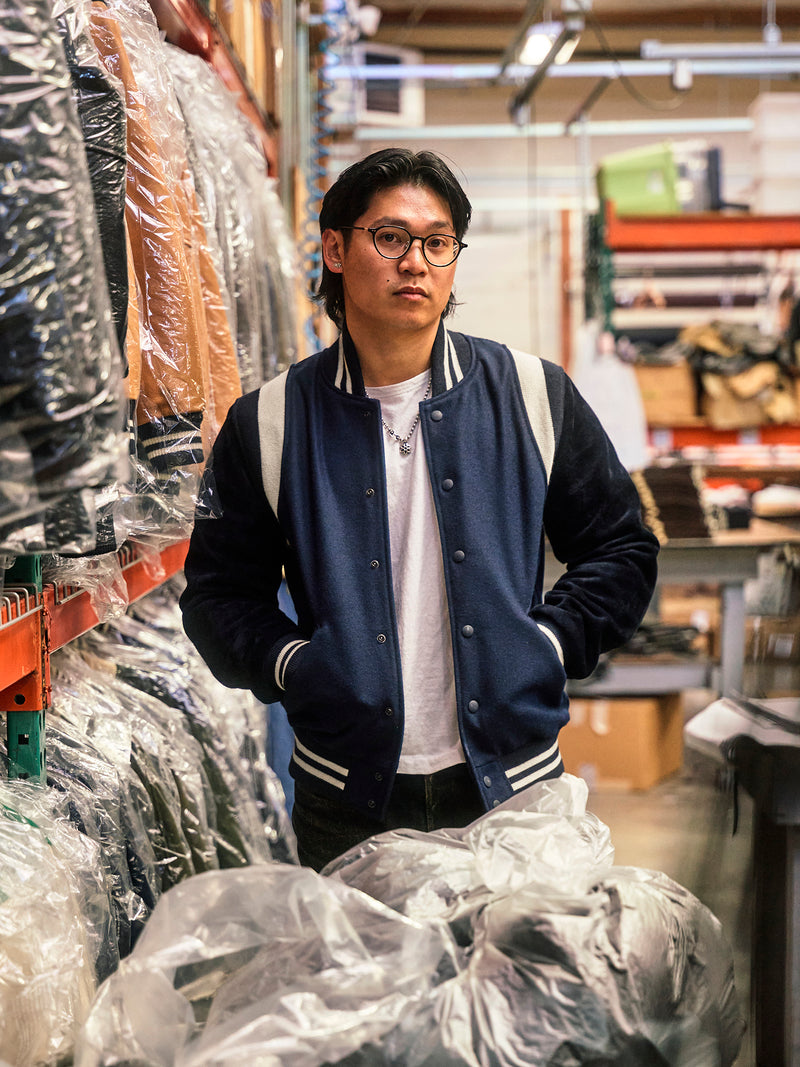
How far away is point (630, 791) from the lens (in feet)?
16.5

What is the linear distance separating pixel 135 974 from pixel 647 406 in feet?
24.1

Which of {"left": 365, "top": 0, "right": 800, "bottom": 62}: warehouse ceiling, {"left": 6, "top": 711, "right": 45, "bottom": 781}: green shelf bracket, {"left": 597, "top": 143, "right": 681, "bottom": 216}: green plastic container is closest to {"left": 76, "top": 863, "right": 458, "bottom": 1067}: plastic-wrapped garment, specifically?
{"left": 6, "top": 711, "right": 45, "bottom": 781}: green shelf bracket

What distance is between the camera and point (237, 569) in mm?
1767

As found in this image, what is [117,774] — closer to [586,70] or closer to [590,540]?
[590,540]

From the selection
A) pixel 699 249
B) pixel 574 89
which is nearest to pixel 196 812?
pixel 699 249

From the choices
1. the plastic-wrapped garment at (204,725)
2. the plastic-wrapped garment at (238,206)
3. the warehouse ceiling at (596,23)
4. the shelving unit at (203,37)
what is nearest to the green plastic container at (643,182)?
the warehouse ceiling at (596,23)

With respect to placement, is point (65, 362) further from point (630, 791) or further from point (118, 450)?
point (630, 791)

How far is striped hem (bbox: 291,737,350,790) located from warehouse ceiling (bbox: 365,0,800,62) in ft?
26.9

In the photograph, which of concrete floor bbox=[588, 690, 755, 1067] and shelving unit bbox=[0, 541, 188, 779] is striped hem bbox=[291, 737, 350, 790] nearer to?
shelving unit bbox=[0, 541, 188, 779]

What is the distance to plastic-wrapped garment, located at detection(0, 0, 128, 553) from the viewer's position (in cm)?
82

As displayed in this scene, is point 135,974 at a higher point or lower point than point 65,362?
lower

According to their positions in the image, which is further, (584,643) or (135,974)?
(584,643)

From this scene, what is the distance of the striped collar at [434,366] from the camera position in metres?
1.71

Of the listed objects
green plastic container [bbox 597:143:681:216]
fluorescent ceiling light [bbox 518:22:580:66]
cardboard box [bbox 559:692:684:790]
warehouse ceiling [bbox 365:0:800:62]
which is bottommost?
cardboard box [bbox 559:692:684:790]
